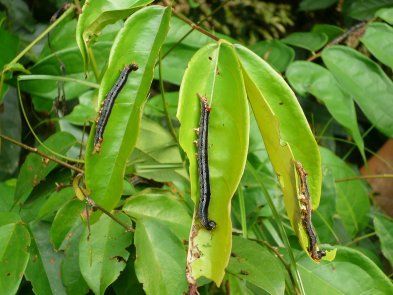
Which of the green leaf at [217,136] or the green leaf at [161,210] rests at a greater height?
the green leaf at [217,136]

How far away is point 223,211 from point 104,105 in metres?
0.17

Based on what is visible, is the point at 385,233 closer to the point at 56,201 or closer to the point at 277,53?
the point at 277,53

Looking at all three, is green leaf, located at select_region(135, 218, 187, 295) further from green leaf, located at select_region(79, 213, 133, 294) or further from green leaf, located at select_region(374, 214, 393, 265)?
green leaf, located at select_region(374, 214, 393, 265)

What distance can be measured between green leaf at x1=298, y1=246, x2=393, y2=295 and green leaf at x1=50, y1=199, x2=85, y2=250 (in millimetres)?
324

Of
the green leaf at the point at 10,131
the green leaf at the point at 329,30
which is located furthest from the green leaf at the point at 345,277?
the green leaf at the point at 10,131

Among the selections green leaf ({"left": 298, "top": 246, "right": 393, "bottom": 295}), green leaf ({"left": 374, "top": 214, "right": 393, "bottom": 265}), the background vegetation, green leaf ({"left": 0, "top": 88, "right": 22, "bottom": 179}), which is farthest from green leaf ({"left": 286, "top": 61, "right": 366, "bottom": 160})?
green leaf ({"left": 0, "top": 88, "right": 22, "bottom": 179})

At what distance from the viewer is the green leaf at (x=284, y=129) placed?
0.58 meters

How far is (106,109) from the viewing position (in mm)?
583

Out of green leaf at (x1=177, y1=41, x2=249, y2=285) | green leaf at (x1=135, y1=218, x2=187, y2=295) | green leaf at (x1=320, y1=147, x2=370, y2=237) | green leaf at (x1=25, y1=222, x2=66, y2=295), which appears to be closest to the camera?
green leaf at (x1=177, y1=41, x2=249, y2=285)

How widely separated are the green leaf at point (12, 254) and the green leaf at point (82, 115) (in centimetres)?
27

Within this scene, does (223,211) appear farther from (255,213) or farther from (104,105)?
(255,213)

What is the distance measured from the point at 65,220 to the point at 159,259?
149 millimetres

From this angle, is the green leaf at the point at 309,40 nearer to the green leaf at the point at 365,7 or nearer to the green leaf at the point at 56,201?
the green leaf at the point at 365,7

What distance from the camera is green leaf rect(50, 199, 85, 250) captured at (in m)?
0.74
